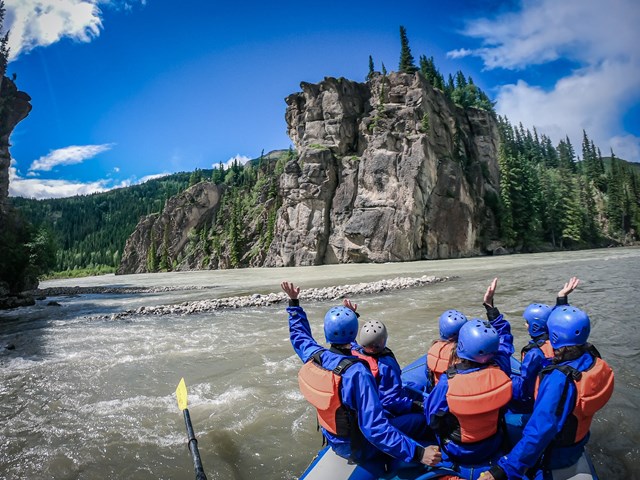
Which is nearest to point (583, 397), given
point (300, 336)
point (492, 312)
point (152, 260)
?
point (492, 312)

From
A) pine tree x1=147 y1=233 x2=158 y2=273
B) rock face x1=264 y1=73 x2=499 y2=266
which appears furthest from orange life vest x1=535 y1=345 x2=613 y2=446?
pine tree x1=147 y1=233 x2=158 y2=273

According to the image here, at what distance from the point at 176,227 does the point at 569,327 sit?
3504 inches

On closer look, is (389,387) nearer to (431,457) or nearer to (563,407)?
(431,457)

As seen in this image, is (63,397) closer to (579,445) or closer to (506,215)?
(579,445)

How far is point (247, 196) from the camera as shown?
8256 centimetres

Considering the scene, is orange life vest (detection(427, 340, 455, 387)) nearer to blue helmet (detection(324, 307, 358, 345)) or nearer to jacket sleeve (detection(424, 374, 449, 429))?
jacket sleeve (detection(424, 374, 449, 429))

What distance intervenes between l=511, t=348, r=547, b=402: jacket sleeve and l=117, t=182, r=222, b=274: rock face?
270ft

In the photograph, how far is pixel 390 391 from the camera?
3.46 metres

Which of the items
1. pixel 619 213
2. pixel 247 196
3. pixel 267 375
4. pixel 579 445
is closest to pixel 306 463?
pixel 579 445

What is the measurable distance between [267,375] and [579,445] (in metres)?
5.72

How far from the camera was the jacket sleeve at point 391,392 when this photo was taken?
3.45 m

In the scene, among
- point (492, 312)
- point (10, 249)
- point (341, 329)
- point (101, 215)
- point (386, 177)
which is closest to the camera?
point (341, 329)

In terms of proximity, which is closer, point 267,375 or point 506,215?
point 267,375

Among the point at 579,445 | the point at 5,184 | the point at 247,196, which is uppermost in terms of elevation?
the point at 247,196
